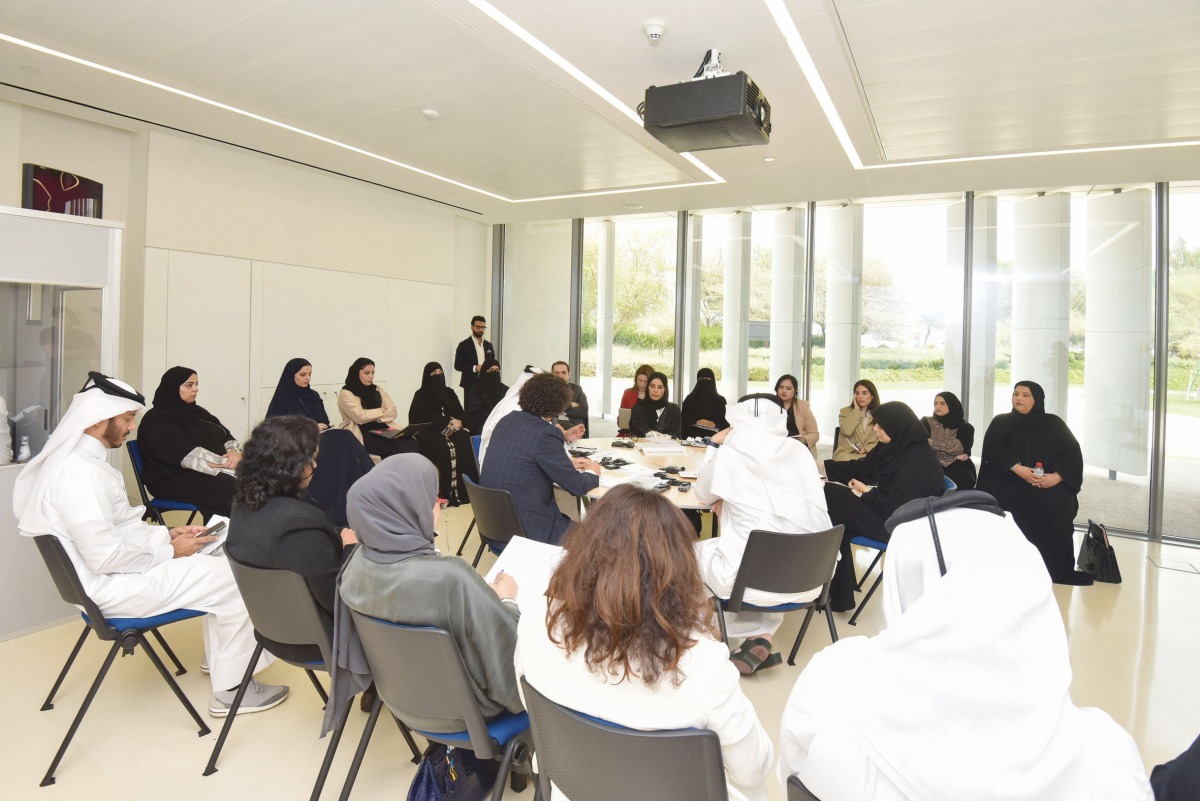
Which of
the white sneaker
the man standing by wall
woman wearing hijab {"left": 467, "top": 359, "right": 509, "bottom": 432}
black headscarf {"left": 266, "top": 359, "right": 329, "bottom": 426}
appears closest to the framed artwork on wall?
black headscarf {"left": 266, "top": 359, "right": 329, "bottom": 426}

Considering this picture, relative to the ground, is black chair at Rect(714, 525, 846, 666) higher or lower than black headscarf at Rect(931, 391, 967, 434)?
lower

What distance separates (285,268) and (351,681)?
5.49 meters

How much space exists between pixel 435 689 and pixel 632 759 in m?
0.75

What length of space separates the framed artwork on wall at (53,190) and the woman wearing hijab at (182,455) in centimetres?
128

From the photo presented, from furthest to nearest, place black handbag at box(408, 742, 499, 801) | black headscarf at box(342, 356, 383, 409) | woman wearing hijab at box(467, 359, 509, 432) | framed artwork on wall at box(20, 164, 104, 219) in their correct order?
woman wearing hijab at box(467, 359, 509, 432) < black headscarf at box(342, 356, 383, 409) < framed artwork on wall at box(20, 164, 104, 219) < black handbag at box(408, 742, 499, 801)

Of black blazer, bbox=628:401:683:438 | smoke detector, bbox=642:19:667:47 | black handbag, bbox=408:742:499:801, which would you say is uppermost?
smoke detector, bbox=642:19:667:47

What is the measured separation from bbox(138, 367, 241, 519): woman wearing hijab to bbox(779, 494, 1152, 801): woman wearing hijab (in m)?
4.35

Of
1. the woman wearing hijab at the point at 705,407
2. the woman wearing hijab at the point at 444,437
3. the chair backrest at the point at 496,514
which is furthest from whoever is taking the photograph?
the woman wearing hijab at the point at 705,407

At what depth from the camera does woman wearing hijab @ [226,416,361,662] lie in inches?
97.9

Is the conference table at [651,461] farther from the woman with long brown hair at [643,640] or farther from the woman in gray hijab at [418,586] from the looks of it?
the woman with long brown hair at [643,640]

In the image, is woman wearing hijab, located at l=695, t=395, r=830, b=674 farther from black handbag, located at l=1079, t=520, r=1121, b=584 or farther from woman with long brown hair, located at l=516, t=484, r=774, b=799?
black handbag, located at l=1079, t=520, r=1121, b=584

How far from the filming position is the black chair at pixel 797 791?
1365 mm

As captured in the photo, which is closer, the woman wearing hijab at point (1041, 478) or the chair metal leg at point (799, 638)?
the chair metal leg at point (799, 638)

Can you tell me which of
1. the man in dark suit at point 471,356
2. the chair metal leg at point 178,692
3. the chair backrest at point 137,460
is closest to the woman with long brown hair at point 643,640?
the chair metal leg at point 178,692
